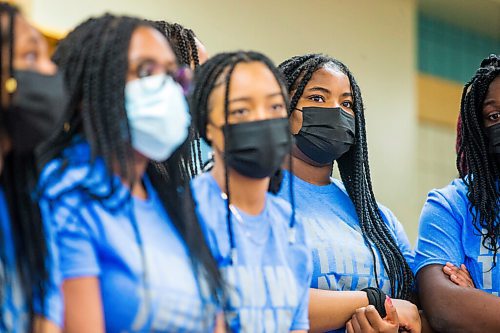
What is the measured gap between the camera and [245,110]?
2.25 m

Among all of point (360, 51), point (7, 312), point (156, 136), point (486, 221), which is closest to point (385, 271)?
point (486, 221)

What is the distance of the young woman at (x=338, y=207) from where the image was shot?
272 centimetres

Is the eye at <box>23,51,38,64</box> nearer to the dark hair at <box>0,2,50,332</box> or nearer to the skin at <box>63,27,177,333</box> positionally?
the dark hair at <box>0,2,50,332</box>

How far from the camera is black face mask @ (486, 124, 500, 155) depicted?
3051 millimetres

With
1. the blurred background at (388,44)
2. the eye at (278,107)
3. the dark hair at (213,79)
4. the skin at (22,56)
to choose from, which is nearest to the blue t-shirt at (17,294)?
the skin at (22,56)

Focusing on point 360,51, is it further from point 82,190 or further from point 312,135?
point 82,190

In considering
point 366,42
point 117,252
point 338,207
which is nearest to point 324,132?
point 338,207

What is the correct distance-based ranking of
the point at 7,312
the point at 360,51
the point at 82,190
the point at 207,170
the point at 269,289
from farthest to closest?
the point at 360,51, the point at 207,170, the point at 269,289, the point at 82,190, the point at 7,312

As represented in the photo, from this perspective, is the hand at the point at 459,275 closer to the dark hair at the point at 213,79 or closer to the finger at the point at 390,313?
the finger at the point at 390,313

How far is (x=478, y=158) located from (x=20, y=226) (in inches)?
69.9

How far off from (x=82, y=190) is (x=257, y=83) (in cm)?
55

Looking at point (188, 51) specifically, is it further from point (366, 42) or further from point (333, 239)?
point (366, 42)

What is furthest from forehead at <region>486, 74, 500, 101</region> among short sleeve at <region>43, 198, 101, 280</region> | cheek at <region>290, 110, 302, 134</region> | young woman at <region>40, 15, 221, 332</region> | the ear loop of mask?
short sleeve at <region>43, 198, 101, 280</region>

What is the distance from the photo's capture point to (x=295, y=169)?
293 cm
